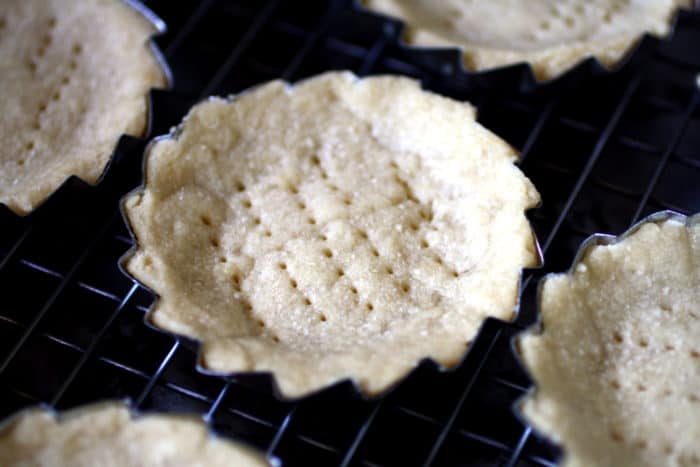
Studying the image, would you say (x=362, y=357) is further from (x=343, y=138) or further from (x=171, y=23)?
(x=171, y=23)

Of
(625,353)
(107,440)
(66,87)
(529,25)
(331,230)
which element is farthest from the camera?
(529,25)

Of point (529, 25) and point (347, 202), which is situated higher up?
point (529, 25)

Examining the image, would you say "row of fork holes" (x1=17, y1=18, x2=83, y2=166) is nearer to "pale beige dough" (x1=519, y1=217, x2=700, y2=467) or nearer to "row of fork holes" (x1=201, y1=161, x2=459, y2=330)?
"row of fork holes" (x1=201, y1=161, x2=459, y2=330)

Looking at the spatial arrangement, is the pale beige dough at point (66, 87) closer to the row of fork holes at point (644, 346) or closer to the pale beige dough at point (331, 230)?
the pale beige dough at point (331, 230)

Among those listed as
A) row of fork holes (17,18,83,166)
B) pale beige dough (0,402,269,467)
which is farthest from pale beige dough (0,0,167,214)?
pale beige dough (0,402,269,467)

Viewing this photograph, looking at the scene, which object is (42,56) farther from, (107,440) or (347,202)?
(107,440)

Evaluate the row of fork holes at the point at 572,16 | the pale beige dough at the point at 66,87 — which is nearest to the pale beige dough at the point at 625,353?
the row of fork holes at the point at 572,16

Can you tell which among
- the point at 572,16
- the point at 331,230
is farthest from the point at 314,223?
the point at 572,16
